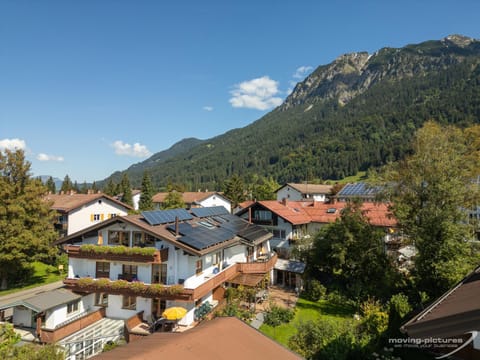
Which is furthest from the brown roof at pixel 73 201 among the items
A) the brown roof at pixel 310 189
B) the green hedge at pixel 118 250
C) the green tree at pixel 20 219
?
the brown roof at pixel 310 189

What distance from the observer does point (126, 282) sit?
22.0 meters

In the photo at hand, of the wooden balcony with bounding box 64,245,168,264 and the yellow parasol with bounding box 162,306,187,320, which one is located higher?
the wooden balcony with bounding box 64,245,168,264

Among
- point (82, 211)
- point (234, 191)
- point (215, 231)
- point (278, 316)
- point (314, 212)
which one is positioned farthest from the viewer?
point (234, 191)

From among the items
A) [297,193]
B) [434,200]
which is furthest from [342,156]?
[434,200]

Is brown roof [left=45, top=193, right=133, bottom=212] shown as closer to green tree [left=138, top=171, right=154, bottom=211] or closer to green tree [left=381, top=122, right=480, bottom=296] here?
green tree [left=138, top=171, right=154, bottom=211]

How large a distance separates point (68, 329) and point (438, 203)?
27.8m

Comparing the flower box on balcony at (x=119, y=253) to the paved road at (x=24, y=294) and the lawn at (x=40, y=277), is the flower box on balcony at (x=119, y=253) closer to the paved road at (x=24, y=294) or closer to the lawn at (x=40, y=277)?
the paved road at (x=24, y=294)

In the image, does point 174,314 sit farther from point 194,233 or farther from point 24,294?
point 24,294

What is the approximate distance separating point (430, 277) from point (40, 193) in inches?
1446

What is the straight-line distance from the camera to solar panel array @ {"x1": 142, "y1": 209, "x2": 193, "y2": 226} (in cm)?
2423

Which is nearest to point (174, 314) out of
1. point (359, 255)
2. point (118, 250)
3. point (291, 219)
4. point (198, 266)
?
point (198, 266)

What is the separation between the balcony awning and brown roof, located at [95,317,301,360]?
2048cm

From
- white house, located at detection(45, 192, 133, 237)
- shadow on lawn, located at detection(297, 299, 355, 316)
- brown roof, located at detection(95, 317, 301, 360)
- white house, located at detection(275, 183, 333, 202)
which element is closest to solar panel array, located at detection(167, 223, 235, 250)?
shadow on lawn, located at detection(297, 299, 355, 316)

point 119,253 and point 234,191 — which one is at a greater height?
point 234,191
